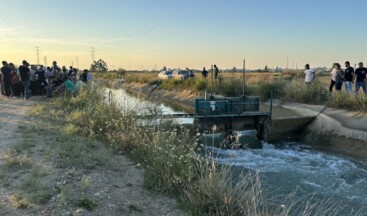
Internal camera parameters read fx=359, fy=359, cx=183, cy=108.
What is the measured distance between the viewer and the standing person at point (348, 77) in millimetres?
17125

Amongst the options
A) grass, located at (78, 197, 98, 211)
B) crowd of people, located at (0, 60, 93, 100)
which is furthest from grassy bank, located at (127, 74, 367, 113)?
grass, located at (78, 197, 98, 211)

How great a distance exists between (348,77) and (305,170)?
8.01 m

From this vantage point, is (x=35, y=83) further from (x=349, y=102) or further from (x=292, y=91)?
(x=349, y=102)

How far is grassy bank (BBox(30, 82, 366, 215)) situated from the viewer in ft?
17.3

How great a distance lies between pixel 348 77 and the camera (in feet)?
57.2

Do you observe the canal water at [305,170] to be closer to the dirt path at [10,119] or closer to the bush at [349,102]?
the bush at [349,102]

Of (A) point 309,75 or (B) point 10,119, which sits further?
(A) point 309,75

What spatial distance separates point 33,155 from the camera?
744 centimetres

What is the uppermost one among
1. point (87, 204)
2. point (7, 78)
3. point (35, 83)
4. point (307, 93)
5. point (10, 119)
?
point (7, 78)

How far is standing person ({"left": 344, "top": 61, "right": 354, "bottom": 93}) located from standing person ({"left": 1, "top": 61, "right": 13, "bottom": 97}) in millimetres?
16356

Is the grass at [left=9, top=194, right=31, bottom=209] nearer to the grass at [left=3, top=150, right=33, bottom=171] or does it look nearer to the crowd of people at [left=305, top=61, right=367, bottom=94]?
the grass at [left=3, top=150, right=33, bottom=171]

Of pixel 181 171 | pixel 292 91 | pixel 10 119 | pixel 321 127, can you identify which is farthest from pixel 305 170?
pixel 292 91

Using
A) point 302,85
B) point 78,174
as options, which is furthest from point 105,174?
point 302,85

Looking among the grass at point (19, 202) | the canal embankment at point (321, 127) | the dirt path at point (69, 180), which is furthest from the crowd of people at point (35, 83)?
the grass at point (19, 202)
